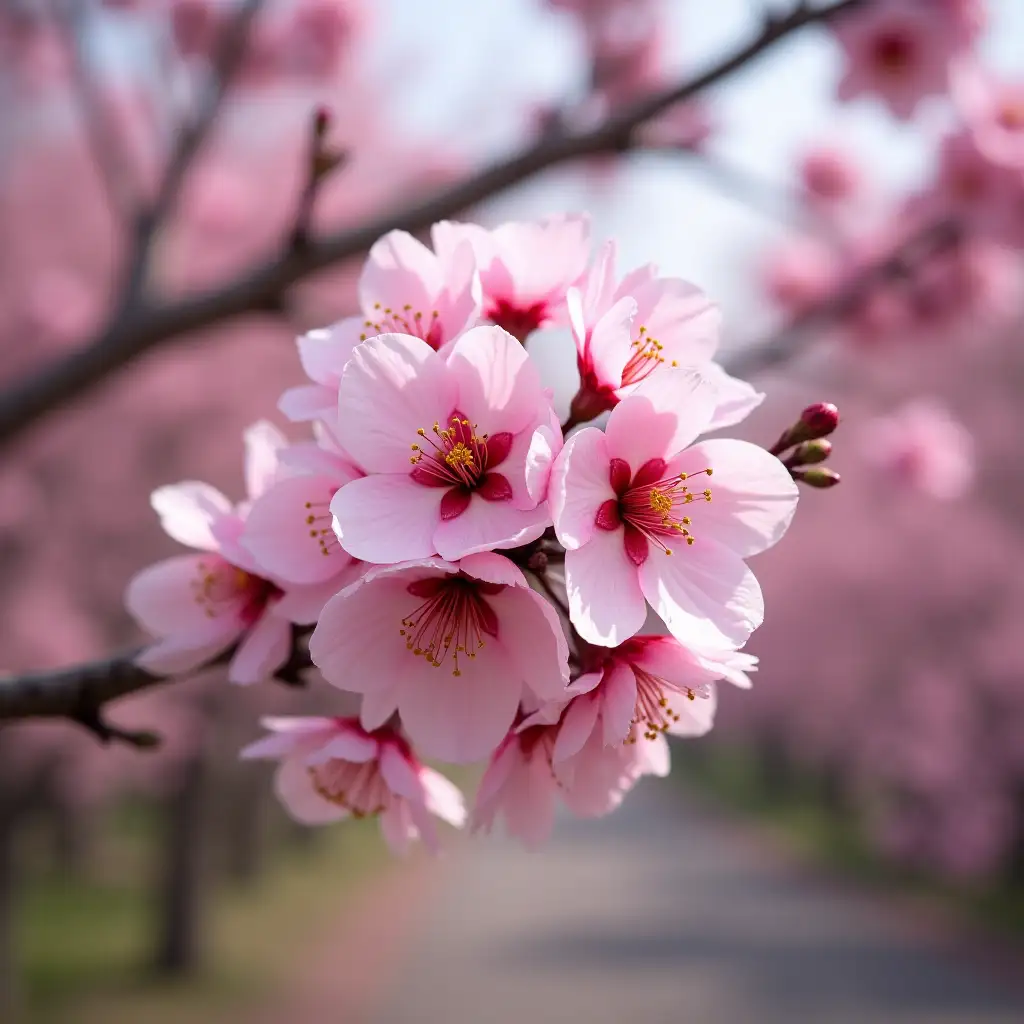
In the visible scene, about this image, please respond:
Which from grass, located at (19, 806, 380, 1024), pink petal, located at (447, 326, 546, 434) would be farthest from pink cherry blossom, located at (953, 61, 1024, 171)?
grass, located at (19, 806, 380, 1024)

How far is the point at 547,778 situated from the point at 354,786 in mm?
261

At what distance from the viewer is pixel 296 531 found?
3.79ft

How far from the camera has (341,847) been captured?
64.6 ft

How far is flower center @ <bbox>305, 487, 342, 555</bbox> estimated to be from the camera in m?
1.12

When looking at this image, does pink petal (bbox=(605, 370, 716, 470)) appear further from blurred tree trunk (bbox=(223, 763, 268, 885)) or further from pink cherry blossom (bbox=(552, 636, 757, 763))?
blurred tree trunk (bbox=(223, 763, 268, 885))

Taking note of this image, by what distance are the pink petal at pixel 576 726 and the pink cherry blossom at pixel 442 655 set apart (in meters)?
0.04

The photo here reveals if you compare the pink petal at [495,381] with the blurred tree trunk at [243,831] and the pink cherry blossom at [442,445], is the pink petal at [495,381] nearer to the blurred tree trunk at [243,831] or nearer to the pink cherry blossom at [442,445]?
the pink cherry blossom at [442,445]

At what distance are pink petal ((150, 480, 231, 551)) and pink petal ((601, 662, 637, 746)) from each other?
529mm

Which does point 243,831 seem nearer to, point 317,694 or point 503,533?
point 317,694

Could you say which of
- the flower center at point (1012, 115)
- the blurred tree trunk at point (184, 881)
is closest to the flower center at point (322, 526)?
the flower center at point (1012, 115)

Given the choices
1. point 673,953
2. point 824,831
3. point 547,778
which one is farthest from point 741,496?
point 824,831

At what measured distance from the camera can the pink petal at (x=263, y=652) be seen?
1.20 m

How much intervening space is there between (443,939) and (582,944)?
1714 mm

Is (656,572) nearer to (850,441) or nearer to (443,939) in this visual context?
(443,939)
